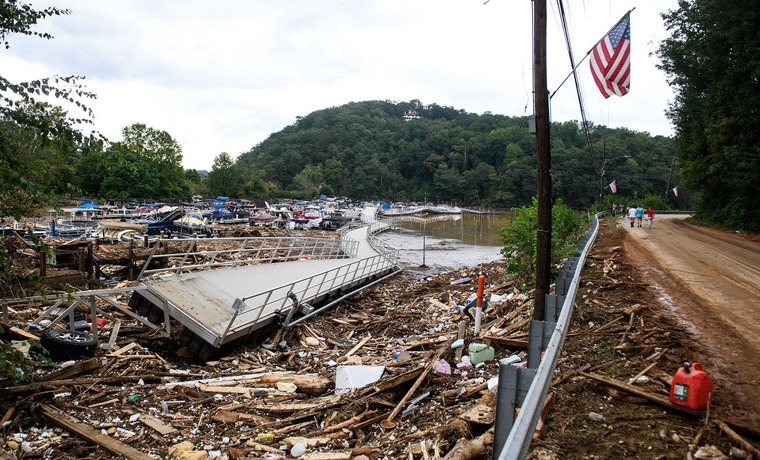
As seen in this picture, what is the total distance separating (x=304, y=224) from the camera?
51656 mm

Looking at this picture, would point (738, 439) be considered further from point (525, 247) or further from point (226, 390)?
point (525, 247)

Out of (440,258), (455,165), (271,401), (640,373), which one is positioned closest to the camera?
(640,373)

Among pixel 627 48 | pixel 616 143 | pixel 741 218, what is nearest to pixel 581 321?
pixel 627 48

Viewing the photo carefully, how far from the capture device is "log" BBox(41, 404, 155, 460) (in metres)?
5.68

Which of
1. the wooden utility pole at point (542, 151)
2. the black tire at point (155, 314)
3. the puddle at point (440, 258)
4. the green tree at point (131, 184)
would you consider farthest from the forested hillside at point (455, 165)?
the wooden utility pole at point (542, 151)

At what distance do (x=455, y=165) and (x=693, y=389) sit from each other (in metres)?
168

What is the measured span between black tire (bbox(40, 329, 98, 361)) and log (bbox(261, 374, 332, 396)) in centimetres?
346

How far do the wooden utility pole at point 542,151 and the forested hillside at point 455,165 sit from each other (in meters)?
106

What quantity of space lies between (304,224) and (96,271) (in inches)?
1340

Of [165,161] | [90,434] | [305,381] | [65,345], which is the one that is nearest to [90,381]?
[65,345]

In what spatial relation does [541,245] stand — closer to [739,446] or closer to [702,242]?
[739,446]

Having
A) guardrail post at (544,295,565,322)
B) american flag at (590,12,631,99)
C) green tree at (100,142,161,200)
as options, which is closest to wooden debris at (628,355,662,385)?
guardrail post at (544,295,565,322)

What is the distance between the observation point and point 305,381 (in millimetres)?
8469

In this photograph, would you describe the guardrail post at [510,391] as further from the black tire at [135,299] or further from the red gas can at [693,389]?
the black tire at [135,299]
